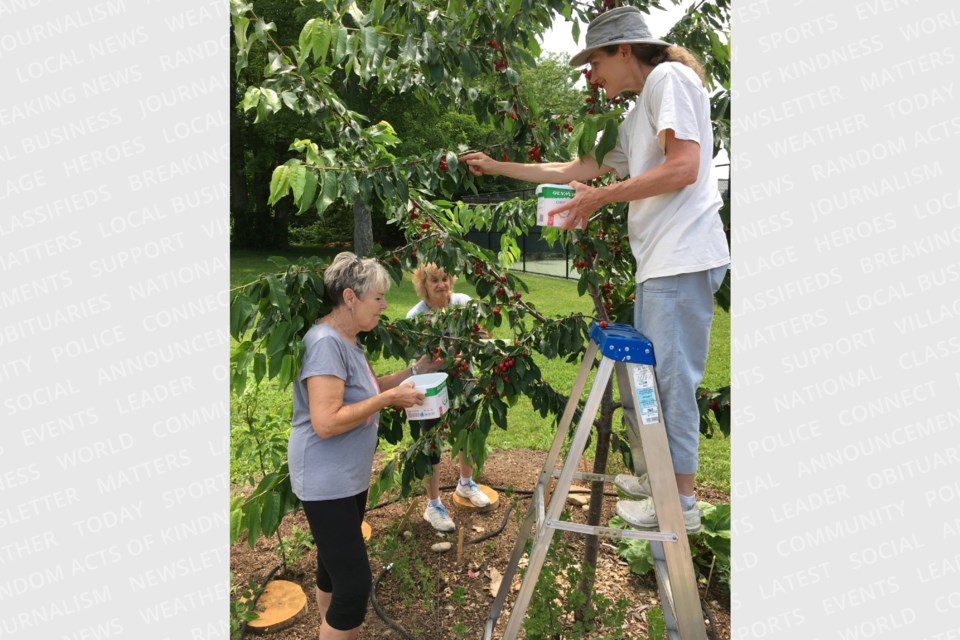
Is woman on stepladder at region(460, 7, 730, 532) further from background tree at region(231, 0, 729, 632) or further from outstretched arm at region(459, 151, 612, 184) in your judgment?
outstretched arm at region(459, 151, 612, 184)

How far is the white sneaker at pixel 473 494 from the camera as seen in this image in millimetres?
4156

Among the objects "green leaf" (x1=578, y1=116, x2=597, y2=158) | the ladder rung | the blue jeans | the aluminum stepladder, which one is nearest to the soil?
the aluminum stepladder

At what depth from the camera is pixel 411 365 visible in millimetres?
2881

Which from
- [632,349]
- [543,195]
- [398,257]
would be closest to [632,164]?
[543,195]

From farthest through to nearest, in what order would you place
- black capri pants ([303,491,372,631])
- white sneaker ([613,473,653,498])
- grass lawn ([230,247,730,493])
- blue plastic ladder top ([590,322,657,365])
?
1. grass lawn ([230,247,730,493])
2. black capri pants ([303,491,372,631])
3. white sneaker ([613,473,653,498])
4. blue plastic ladder top ([590,322,657,365])

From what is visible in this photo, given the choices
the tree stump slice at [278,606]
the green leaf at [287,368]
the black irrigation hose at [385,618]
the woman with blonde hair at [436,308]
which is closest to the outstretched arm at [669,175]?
the green leaf at [287,368]

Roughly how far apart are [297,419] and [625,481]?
1257 mm

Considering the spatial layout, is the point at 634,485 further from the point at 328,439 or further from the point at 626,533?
the point at 328,439

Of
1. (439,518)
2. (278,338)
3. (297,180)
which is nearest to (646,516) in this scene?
(278,338)

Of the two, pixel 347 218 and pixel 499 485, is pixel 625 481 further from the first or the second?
pixel 347 218

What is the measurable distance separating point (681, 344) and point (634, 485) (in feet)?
1.96

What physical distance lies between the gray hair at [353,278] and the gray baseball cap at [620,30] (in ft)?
3.59

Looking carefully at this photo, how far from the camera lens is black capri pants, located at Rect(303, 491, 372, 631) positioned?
2391 millimetres

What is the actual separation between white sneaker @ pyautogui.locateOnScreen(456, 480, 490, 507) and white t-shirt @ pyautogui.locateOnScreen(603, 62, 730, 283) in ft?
8.05
